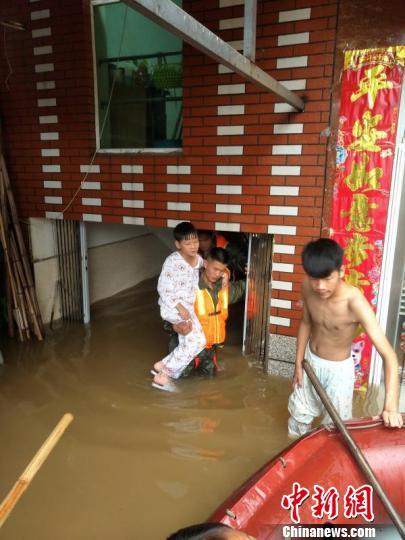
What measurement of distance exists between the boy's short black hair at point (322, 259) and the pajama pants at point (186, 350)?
1789 millimetres

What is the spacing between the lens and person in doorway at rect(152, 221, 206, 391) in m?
3.60

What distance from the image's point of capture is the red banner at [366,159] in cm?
319

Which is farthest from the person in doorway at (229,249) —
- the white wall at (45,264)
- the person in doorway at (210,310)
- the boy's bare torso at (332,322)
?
the white wall at (45,264)

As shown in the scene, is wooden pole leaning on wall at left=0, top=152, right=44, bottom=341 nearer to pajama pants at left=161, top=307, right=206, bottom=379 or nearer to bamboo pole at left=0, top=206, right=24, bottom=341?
bamboo pole at left=0, top=206, right=24, bottom=341

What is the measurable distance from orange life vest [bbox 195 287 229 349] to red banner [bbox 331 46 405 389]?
4.02 feet

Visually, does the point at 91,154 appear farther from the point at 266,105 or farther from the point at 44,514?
the point at 44,514

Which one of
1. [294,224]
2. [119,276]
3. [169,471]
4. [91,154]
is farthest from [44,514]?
[119,276]

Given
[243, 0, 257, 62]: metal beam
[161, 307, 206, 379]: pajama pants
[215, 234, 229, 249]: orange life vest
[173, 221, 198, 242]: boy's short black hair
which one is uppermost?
[243, 0, 257, 62]: metal beam

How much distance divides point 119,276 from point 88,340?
6.37 feet

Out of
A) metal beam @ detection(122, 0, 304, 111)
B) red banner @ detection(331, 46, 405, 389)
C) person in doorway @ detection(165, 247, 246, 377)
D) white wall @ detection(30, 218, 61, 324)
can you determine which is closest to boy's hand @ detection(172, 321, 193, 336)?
person in doorway @ detection(165, 247, 246, 377)

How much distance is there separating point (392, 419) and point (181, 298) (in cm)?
208

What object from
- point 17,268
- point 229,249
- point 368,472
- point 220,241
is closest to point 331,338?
point 368,472

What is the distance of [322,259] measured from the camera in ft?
7.24

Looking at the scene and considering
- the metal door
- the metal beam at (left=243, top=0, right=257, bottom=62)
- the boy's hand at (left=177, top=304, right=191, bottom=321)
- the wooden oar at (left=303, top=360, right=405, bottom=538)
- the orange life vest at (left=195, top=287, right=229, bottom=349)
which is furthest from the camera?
the metal door
